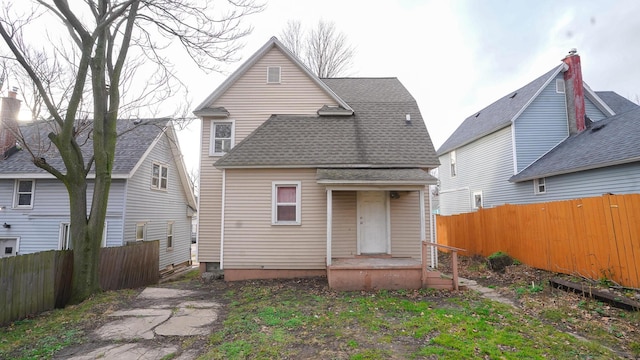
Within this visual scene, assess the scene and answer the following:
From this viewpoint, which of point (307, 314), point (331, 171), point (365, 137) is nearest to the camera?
point (307, 314)

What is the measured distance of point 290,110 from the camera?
37.4 ft

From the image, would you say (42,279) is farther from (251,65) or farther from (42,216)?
(251,65)

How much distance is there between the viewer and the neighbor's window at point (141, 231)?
13.6m

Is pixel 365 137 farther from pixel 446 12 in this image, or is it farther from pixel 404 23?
pixel 446 12

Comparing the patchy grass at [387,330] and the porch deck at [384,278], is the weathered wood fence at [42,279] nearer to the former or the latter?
the patchy grass at [387,330]

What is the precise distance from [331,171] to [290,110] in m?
3.41

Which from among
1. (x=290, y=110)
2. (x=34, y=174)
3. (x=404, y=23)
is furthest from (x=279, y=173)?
(x=34, y=174)

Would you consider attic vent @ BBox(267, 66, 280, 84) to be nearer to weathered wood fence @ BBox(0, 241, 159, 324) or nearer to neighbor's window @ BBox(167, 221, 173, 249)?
weathered wood fence @ BBox(0, 241, 159, 324)

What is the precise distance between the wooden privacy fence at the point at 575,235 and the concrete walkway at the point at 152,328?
8.81m

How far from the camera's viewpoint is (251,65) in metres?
11.4

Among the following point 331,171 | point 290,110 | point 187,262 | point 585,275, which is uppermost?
point 290,110

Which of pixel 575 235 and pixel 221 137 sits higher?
pixel 221 137

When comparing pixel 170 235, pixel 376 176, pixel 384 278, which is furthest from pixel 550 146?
pixel 170 235

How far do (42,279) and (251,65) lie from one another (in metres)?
8.70
